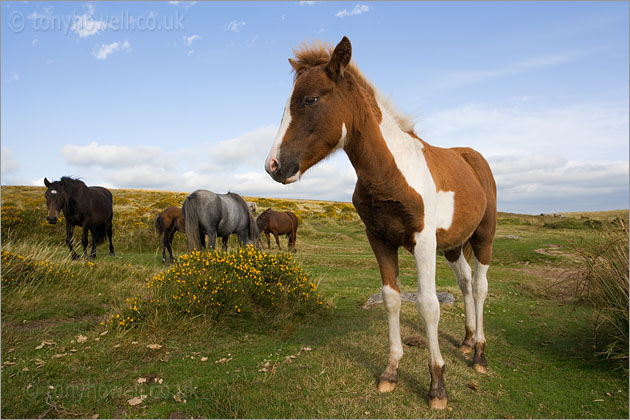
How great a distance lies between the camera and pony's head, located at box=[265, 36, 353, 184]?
8.85 feet

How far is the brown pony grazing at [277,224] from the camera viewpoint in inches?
710

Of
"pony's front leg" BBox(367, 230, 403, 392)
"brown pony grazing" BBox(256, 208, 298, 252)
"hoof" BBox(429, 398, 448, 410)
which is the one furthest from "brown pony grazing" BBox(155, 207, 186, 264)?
"hoof" BBox(429, 398, 448, 410)

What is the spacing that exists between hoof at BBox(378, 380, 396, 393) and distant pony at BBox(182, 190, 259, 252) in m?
6.47

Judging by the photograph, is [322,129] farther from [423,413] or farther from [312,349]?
[312,349]

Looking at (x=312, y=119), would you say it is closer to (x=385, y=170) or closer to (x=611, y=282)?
(x=385, y=170)

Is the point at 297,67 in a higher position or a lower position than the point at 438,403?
higher

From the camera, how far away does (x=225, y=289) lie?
221 inches

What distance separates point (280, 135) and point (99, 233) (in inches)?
470

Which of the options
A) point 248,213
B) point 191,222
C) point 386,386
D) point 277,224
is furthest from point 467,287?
point 277,224

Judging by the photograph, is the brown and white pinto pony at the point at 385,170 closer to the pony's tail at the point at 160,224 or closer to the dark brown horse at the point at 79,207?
the dark brown horse at the point at 79,207

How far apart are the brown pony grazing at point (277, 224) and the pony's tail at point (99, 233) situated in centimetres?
730

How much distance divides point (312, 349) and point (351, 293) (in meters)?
3.44

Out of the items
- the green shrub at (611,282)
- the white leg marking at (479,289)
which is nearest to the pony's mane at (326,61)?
the white leg marking at (479,289)

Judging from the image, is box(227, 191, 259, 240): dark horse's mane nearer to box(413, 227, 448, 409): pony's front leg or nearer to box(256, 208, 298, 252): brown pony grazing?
box(256, 208, 298, 252): brown pony grazing
